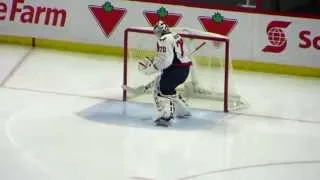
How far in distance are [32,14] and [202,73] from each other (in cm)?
273

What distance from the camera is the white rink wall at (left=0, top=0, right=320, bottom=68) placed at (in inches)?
363

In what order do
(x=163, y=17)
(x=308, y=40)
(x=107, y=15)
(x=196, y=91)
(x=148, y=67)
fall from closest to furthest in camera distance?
(x=148, y=67)
(x=196, y=91)
(x=308, y=40)
(x=163, y=17)
(x=107, y=15)

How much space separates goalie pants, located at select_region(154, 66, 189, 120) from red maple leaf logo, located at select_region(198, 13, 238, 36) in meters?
2.13

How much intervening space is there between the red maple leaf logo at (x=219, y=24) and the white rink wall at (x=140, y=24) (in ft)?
0.10

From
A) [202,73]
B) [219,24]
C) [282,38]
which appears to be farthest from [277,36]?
[202,73]

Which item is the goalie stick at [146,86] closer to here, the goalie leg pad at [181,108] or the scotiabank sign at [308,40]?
the goalie leg pad at [181,108]

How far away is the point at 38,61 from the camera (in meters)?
9.54

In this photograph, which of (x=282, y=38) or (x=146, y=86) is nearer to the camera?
(x=146, y=86)

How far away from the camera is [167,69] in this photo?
724 cm

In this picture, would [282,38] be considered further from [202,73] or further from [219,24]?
[202,73]

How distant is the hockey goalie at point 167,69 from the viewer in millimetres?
7145

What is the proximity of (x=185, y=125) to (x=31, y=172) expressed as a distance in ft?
5.82

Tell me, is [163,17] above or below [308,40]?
above

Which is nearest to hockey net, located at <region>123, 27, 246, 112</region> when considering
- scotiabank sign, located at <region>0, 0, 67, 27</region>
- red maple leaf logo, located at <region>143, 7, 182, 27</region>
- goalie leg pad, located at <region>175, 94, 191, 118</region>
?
goalie leg pad, located at <region>175, 94, 191, 118</region>
